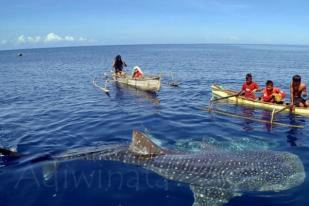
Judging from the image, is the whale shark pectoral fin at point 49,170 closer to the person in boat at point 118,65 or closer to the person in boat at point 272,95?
the person in boat at point 272,95

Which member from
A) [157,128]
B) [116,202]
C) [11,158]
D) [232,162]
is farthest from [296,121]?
[11,158]

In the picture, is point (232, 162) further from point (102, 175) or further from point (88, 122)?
point (88, 122)

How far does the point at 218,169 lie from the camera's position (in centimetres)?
1000

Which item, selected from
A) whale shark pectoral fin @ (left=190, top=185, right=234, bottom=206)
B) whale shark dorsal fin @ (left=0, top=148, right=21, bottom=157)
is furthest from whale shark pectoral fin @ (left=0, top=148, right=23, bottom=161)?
whale shark pectoral fin @ (left=190, top=185, right=234, bottom=206)

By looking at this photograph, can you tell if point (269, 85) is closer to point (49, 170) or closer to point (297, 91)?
point (297, 91)

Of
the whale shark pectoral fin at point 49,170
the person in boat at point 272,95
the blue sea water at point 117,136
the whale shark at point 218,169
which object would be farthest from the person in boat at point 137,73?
the whale shark pectoral fin at point 49,170

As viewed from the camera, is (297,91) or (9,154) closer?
(9,154)

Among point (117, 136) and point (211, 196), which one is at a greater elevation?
point (211, 196)

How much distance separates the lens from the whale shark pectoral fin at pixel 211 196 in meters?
8.90

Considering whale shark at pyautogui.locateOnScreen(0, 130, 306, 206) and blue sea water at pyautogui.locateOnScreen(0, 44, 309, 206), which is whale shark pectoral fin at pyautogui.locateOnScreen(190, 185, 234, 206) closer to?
whale shark at pyautogui.locateOnScreen(0, 130, 306, 206)

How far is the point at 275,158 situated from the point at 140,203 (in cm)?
448

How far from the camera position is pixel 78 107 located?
77.0 feet

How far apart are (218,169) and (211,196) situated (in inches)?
42.5

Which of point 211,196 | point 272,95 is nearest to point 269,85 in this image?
point 272,95
